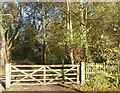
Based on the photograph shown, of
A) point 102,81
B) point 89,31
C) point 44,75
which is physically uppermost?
point 89,31

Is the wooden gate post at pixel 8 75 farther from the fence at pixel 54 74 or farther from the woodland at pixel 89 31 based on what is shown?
the woodland at pixel 89 31

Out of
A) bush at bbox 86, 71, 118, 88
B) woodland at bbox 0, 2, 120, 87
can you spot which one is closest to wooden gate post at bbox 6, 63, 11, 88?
woodland at bbox 0, 2, 120, 87

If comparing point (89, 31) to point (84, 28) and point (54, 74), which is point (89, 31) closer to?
point (84, 28)

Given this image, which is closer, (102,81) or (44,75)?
(102,81)

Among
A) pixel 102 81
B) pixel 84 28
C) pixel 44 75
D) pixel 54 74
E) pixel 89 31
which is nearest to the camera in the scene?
pixel 102 81

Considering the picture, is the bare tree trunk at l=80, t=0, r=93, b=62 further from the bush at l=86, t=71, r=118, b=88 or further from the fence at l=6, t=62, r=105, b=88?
the bush at l=86, t=71, r=118, b=88

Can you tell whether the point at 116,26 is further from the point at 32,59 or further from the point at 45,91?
the point at 32,59

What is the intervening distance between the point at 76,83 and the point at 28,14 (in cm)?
675

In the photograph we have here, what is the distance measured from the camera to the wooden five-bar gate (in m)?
7.77

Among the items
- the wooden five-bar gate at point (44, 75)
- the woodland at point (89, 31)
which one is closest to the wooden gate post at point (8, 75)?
the wooden five-bar gate at point (44, 75)

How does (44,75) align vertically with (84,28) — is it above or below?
below

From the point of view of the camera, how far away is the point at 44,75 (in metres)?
7.84

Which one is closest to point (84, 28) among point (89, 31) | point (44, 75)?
point (89, 31)

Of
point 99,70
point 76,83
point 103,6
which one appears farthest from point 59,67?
point 103,6
